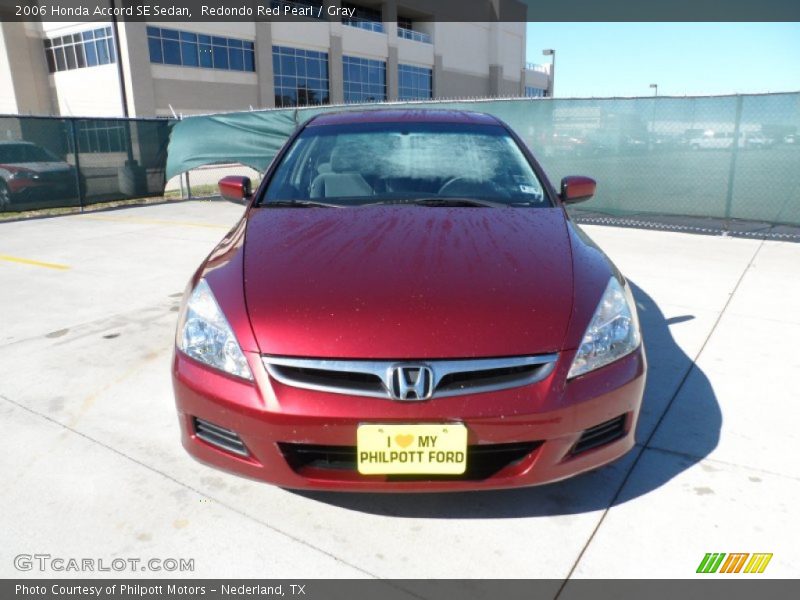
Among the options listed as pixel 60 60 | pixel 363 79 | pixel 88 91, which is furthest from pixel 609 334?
pixel 363 79

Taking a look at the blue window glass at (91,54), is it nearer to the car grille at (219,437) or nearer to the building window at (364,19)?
the building window at (364,19)

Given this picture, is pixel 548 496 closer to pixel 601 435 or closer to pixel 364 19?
pixel 601 435

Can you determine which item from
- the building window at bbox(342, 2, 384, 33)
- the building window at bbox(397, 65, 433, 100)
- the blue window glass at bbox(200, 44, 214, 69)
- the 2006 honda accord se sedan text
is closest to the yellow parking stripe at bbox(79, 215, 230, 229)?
the 2006 honda accord se sedan text

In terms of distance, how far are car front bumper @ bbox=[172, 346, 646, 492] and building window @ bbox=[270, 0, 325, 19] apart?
126 feet

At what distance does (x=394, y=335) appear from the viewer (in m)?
1.92

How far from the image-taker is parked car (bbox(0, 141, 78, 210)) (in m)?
10.5

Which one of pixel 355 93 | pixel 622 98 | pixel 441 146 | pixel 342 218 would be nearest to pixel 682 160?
pixel 622 98

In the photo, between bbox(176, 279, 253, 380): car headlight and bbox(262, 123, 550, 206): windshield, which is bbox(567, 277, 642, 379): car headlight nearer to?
bbox(262, 123, 550, 206): windshield

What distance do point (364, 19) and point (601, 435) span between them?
154 ft

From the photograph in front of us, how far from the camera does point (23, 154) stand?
10742mm

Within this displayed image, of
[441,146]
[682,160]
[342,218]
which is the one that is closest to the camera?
[342,218]

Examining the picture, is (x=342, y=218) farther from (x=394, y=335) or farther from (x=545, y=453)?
(x=545, y=453)

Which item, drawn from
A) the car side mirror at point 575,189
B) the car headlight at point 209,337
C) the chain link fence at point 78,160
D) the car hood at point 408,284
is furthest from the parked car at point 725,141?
the chain link fence at point 78,160
